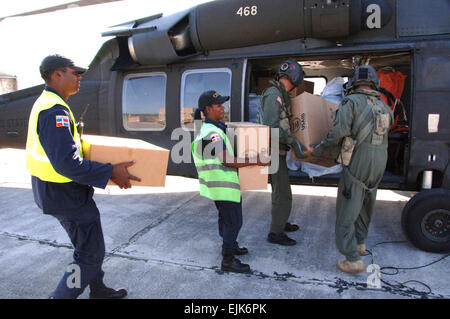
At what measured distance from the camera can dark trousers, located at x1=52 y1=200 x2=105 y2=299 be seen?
7.93 feet

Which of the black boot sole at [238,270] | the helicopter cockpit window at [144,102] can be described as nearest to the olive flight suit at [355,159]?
the black boot sole at [238,270]

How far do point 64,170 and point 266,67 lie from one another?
379 centimetres

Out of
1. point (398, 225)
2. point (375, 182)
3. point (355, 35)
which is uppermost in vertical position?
point (355, 35)

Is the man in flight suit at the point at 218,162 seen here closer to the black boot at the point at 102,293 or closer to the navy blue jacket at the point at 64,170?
the navy blue jacket at the point at 64,170

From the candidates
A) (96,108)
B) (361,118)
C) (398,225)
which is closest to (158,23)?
(96,108)

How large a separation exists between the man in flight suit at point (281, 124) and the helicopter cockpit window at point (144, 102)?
1781 millimetres

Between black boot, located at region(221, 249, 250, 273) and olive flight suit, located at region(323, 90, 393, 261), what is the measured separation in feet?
3.10

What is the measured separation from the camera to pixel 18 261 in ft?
11.9

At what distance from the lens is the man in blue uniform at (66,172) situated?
2.19m

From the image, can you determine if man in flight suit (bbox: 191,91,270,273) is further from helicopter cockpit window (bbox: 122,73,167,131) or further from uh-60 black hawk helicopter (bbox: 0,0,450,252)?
helicopter cockpit window (bbox: 122,73,167,131)

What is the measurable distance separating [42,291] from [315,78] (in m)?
5.19

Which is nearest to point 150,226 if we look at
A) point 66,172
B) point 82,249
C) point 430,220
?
point 82,249

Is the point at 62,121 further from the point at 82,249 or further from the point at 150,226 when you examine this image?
the point at 150,226
